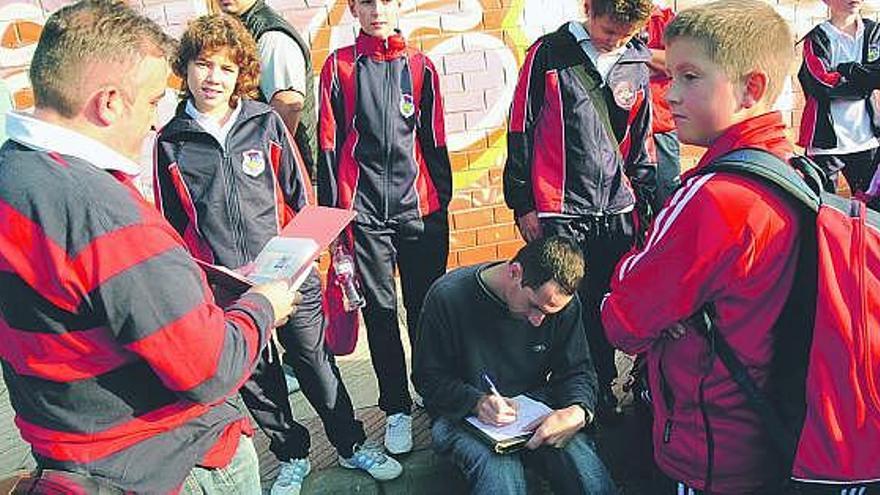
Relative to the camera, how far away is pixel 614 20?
9.82ft

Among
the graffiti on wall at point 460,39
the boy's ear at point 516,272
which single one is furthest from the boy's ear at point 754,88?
the graffiti on wall at point 460,39

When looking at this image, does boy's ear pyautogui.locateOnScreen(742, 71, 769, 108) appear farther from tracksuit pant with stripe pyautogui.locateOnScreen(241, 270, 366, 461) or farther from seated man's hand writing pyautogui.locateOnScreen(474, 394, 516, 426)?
tracksuit pant with stripe pyautogui.locateOnScreen(241, 270, 366, 461)

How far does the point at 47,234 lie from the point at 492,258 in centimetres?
376

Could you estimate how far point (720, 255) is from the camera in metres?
1.83

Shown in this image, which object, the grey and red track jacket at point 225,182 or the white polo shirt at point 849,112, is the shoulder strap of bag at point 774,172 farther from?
the white polo shirt at point 849,112

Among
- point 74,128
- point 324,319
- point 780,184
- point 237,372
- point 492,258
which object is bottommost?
point 492,258

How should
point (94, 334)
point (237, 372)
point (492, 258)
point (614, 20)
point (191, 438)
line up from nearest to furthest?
point (94, 334) < point (237, 372) < point (191, 438) < point (614, 20) < point (492, 258)

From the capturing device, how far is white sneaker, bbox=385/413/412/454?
11.1 ft

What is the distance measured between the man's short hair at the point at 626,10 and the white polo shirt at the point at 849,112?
181 centimetres

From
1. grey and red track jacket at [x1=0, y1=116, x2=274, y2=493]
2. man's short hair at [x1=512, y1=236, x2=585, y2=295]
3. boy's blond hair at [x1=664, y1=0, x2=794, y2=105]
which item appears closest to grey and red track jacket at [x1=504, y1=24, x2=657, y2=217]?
man's short hair at [x1=512, y1=236, x2=585, y2=295]

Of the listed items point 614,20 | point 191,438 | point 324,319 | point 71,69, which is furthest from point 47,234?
point 614,20

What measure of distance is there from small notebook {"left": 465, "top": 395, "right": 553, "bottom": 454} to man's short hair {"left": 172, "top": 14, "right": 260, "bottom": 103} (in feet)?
4.72

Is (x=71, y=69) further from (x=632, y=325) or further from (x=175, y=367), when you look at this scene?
(x=632, y=325)

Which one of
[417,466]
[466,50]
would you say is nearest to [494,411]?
[417,466]
